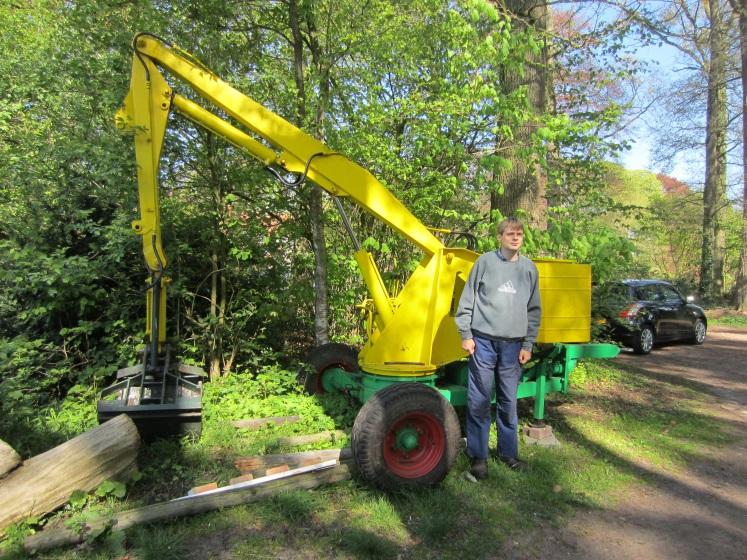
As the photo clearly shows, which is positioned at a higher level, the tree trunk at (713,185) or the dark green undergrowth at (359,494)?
the tree trunk at (713,185)

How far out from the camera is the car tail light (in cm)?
1012

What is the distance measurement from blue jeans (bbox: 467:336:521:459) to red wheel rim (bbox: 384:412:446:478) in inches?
13.9

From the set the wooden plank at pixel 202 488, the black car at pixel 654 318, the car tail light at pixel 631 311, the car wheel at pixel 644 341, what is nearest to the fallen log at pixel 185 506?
the wooden plank at pixel 202 488

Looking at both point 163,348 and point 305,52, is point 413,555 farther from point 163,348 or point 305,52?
point 305,52

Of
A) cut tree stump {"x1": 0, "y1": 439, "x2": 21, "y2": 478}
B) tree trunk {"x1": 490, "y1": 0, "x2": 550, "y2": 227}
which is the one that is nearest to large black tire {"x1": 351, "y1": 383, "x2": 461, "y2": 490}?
cut tree stump {"x1": 0, "y1": 439, "x2": 21, "y2": 478}

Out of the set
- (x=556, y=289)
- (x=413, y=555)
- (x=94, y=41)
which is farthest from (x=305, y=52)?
(x=413, y=555)

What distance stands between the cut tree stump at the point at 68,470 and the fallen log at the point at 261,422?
4.38ft

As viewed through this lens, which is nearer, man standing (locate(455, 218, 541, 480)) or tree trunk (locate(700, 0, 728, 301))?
man standing (locate(455, 218, 541, 480))

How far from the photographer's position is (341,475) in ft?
12.6

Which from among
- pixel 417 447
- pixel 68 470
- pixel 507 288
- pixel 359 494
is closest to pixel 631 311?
pixel 507 288

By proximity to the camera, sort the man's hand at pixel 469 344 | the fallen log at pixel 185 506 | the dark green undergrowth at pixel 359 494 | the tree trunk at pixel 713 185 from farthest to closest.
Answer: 1. the tree trunk at pixel 713 185
2. the man's hand at pixel 469 344
3. the dark green undergrowth at pixel 359 494
4. the fallen log at pixel 185 506

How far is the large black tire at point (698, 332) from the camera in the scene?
467 inches

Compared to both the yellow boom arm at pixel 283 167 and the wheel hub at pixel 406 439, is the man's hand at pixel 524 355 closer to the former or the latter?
the yellow boom arm at pixel 283 167

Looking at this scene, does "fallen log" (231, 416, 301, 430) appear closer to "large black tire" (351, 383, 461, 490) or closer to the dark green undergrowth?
the dark green undergrowth
